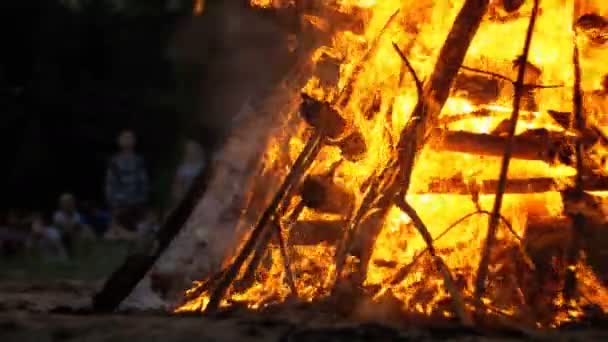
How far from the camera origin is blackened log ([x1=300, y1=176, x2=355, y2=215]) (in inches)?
152

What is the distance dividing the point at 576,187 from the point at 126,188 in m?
7.00

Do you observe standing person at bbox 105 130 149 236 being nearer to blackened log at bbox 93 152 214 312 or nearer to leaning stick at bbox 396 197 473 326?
blackened log at bbox 93 152 214 312

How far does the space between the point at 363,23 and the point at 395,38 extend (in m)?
0.19

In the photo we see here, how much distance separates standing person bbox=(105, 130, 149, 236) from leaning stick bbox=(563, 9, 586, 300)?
6.66m

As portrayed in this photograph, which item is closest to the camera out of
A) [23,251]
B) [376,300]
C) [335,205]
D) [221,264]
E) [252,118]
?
[376,300]

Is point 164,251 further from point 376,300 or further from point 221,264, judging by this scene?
point 376,300

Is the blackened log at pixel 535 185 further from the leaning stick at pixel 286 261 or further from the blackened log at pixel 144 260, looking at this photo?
the blackened log at pixel 144 260

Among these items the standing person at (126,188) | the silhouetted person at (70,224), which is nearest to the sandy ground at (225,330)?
the silhouetted person at (70,224)

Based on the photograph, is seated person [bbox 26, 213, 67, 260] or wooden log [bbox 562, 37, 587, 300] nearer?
wooden log [bbox 562, 37, 587, 300]

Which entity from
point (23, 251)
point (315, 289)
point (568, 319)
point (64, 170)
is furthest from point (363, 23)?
point (64, 170)

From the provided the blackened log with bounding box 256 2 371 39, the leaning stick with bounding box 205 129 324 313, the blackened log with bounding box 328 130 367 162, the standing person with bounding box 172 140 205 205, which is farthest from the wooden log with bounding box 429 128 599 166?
the standing person with bounding box 172 140 205 205

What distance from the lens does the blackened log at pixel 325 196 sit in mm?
3867

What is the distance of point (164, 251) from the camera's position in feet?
13.9

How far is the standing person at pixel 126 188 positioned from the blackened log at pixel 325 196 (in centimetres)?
613
